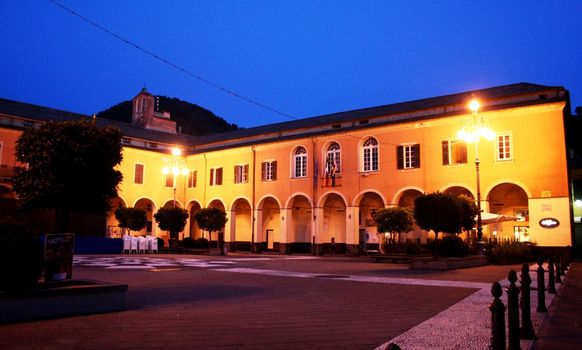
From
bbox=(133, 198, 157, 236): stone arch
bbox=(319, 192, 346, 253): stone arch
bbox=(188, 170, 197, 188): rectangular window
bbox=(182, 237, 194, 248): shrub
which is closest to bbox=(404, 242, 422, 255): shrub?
bbox=(319, 192, 346, 253): stone arch

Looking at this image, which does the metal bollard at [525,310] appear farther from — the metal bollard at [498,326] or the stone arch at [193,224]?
the stone arch at [193,224]

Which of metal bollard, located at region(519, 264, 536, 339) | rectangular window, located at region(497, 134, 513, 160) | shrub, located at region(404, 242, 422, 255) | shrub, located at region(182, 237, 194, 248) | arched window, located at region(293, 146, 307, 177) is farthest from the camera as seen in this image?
shrub, located at region(182, 237, 194, 248)

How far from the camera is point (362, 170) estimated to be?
32625mm

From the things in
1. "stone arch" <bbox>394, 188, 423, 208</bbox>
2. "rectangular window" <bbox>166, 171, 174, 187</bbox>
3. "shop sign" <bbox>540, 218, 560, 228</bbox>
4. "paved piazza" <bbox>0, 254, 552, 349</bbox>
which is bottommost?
"paved piazza" <bbox>0, 254, 552, 349</bbox>

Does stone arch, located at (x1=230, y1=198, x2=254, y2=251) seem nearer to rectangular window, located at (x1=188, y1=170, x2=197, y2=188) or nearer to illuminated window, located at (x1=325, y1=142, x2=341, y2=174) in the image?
rectangular window, located at (x1=188, y1=170, x2=197, y2=188)

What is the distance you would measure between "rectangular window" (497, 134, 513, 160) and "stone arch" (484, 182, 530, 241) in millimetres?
2052

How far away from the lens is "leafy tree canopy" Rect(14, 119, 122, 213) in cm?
951

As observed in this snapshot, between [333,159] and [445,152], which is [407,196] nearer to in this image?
[445,152]

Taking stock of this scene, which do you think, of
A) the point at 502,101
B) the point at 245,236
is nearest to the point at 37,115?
the point at 245,236

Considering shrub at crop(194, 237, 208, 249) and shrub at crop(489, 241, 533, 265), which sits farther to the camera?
shrub at crop(194, 237, 208, 249)

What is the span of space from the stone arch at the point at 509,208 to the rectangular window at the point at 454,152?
2.56 meters

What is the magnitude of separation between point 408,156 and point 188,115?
68179 mm

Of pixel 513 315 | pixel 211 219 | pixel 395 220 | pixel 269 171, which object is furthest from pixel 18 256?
pixel 269 171

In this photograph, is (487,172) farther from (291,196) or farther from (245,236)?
(245,236)
